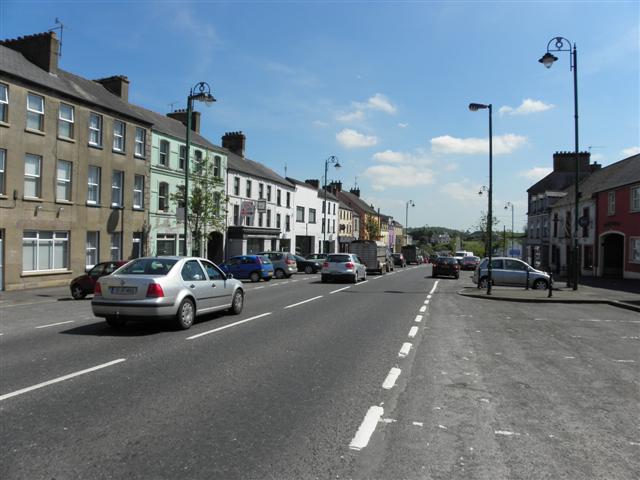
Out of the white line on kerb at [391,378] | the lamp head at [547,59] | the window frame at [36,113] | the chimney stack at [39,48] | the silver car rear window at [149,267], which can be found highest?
the chimney stack at [39,48]

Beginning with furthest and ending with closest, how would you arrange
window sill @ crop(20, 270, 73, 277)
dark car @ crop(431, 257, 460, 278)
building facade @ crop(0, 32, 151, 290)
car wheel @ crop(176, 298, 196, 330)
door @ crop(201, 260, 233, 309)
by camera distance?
1. dark car @ crop(431, 257, 460, 278)
2. window sill @ crop(20, 270, 73, 277)
3. building facade @ crop(0, 32, 151, 290)
4. door @ crop(201, 260, 233, 309)
5. car wheel @ crop(176, 298, 196, 330)

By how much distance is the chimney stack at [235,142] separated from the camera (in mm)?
48750

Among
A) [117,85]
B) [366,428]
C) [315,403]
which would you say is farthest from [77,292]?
[117,85]

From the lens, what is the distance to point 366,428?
15.3 feet

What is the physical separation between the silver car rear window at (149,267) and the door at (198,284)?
325mm

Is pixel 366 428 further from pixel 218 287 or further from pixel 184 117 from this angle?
pixel 184 117

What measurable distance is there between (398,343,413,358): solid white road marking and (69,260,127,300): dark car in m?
12.1

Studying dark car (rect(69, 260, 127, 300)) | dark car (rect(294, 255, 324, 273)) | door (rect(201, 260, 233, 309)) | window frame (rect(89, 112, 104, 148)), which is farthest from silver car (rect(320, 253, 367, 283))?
door (rect(201, 260, 233, 309))

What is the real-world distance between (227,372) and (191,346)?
205 centimetres

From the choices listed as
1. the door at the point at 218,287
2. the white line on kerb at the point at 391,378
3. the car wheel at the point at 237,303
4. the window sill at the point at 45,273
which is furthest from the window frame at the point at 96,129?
the white line on kerb at the point at 391,378

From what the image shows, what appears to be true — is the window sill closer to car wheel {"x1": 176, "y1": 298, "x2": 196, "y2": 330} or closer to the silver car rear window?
the silver car rear window

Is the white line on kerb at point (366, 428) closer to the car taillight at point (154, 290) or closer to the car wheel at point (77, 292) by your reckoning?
the car taillight at point (154, 290)

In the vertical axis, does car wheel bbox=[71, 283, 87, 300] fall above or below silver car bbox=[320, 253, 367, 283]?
below

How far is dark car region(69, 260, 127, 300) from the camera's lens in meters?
17.6
